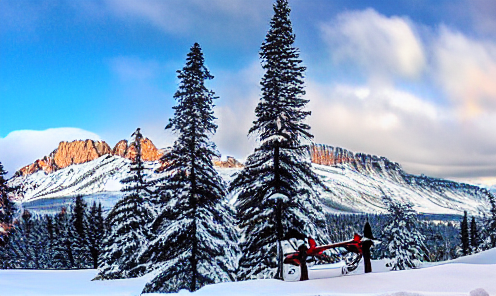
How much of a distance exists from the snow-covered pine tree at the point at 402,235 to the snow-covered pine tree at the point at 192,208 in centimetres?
1691

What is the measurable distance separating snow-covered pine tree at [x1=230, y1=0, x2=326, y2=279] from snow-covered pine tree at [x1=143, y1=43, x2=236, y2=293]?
5.79 ft

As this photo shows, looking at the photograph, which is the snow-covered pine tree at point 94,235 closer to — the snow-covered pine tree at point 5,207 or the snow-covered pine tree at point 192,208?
the snow-covered pine tree at point 5,207

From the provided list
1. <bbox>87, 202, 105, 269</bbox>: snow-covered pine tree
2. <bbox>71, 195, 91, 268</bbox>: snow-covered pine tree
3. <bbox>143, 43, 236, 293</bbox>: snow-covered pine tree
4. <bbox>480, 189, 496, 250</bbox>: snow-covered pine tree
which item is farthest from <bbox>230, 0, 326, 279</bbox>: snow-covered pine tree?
<bbox>71, 195, 91, 268</bbox>: snow-covered pine tree

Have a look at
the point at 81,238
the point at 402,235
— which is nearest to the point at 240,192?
the point at 402,235

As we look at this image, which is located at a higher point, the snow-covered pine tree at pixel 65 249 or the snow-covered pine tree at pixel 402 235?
the snow-covered pine tree at pixel 402 235

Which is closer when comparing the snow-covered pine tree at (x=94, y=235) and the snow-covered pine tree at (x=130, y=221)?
the snow-covered pine tree at (x=130, y=221)

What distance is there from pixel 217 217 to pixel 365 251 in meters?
10.8

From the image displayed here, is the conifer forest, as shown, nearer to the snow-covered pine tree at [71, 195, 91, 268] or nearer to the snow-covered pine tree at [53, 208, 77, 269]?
the snow-covered pine tree at [71, 195, 91, 268]

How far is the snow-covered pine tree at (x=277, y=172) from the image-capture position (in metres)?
17.3

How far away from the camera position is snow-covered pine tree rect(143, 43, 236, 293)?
18.8m

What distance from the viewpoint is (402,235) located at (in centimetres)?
3022

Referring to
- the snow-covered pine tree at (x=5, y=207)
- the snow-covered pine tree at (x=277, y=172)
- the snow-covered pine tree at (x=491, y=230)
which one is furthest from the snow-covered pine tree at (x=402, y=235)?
the snow-covered pine tree at (x=5, y=207)

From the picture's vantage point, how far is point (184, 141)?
1934 cm

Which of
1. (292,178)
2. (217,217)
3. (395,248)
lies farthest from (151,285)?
(395,248)
